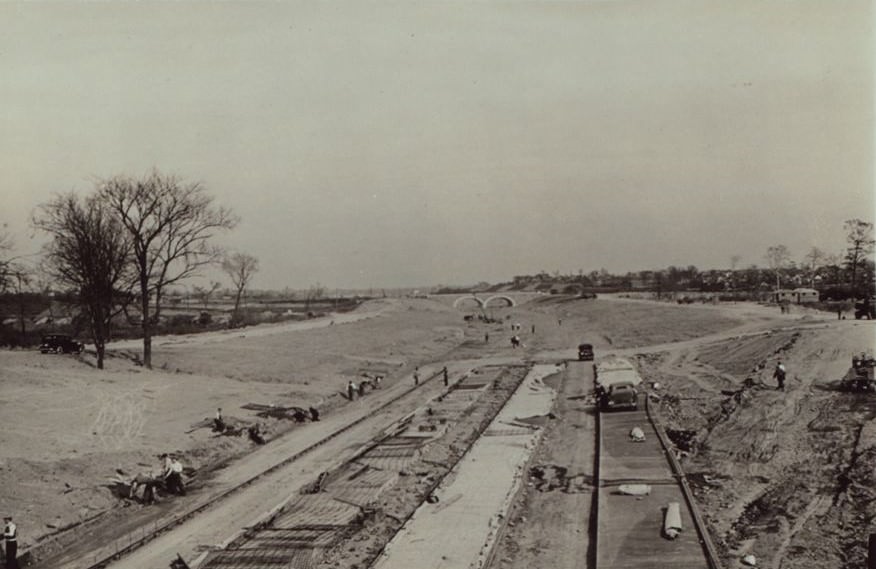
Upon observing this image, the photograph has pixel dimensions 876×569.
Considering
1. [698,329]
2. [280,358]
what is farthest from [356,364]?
[698,329]

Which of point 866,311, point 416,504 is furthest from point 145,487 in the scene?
point 866,311

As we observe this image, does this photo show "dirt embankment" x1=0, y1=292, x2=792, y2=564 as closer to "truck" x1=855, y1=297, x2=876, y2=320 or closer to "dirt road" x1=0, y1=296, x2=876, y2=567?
"dirt road" x1=0, y1=296, x2=876, y2=567

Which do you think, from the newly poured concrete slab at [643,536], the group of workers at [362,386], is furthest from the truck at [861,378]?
the group of workers at [362,386]

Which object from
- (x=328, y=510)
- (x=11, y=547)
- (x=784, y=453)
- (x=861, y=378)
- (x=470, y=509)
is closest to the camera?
(x=11, y=547)

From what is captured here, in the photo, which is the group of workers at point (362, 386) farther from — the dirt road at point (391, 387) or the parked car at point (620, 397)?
the parked car at point (620, 397)

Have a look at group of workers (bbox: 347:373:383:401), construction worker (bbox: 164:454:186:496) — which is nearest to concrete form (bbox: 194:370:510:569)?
construction worker (bbox: 164:454:186:496)

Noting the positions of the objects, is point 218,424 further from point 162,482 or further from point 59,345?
point 59,345
